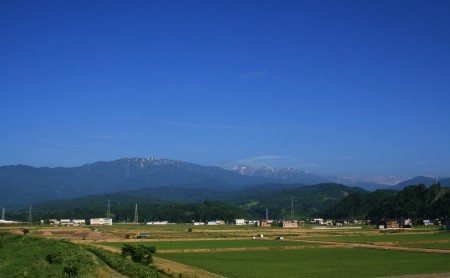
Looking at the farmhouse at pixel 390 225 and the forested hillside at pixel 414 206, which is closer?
the farmhouse at pixel 390 225

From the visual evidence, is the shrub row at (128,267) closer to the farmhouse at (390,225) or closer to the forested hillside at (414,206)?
the farmhouse at (390,225)

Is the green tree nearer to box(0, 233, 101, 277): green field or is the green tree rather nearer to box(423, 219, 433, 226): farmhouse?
box(0, 233, 101, 277): green field

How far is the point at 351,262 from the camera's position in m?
35.4

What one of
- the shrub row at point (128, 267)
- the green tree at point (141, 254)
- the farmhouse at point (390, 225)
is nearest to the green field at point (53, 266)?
the shrub row at point (128, 267)

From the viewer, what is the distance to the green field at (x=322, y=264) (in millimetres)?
29641

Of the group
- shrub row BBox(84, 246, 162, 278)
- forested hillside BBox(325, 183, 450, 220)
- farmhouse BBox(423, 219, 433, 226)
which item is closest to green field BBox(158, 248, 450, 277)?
shrub row BBox(84, 246, 162, 278)

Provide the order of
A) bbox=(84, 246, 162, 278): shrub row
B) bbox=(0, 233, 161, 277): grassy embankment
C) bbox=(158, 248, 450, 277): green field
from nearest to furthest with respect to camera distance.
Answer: bbox=(0, 233, 161, 277): grassy embankment < bbox=(84, 246, 162, 278): shrub row < bbox=(158, 248, 450, 277): green field

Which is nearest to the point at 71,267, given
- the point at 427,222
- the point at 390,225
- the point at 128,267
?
the point at 128,267

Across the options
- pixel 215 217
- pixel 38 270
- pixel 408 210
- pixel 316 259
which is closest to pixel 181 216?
pixel 215 217

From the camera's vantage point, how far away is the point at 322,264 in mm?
34312

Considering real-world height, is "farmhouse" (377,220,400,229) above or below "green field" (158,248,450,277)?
above

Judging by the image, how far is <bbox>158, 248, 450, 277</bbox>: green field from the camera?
29.6 meters

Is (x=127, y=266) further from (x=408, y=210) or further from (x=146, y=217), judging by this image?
(x=146, y=217)

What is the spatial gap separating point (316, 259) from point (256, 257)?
5271mm
